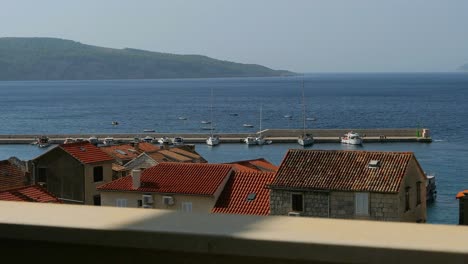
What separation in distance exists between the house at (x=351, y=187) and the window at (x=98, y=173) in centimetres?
895

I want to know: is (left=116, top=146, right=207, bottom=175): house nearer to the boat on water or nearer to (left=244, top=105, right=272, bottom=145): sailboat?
the boat on water

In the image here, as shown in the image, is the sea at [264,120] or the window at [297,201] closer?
the window at [297,201]

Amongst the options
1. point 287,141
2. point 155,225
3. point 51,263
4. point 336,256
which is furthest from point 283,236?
point 287,141

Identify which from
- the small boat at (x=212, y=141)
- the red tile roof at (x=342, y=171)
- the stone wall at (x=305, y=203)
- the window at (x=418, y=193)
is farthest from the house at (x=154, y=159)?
the small boat at (x=212, y=141)

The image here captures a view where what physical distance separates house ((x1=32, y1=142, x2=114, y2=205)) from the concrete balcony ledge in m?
23.6

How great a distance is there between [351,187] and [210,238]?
16825 millimetres

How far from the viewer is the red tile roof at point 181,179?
22.4 metres

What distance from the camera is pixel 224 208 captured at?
2114cm

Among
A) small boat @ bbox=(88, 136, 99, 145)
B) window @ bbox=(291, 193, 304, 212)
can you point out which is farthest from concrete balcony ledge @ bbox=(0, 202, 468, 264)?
small boat @ bbox=(88, 136, 99, 145)

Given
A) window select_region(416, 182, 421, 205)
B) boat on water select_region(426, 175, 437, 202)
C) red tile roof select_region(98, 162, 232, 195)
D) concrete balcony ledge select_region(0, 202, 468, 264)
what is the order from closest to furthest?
concrete balcony ledge select_region(0, 202, 468, 264) < window select_region(416, 182, 421, 205) < red tile roof select_region(98, 162, 232, 195) < boat on water select_region(426, 175, 437, 202)

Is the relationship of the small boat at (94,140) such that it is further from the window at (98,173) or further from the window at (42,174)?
the window at (98,173)

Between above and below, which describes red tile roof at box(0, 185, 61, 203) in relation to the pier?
above

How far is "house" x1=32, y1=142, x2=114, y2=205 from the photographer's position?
26.1m

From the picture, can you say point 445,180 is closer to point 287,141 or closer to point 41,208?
point 287,141
